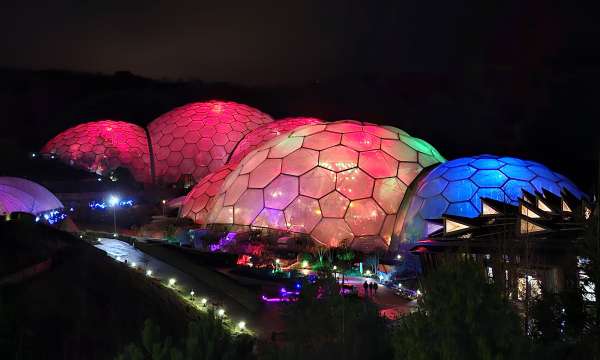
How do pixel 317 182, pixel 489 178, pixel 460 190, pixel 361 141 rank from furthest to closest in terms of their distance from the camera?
pixel 361 141 < pixel 317 182 < pixel 489 178 < pixel 460 190

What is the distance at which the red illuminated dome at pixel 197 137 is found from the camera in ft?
124

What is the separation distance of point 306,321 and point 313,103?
58.1 metres

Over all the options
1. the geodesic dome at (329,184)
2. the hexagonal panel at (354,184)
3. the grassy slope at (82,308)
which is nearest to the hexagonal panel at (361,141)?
the geodesic dome at (329,184)

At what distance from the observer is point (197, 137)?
127 feet

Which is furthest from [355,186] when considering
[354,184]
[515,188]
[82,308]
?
[82,308]

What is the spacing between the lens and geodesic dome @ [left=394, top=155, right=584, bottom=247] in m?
17.9

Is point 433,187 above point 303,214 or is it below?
above

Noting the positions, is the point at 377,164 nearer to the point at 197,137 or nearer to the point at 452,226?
the point at 452,226

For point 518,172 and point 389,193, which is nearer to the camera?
point 518,172

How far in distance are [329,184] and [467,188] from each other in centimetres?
506

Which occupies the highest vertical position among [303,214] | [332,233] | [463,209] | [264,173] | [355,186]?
[264,173]

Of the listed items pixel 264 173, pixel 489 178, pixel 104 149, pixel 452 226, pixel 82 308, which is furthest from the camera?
pixel 104 149

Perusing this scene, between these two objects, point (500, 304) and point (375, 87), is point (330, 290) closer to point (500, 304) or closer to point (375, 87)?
point (500, 304)

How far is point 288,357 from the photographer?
5.17 metres
